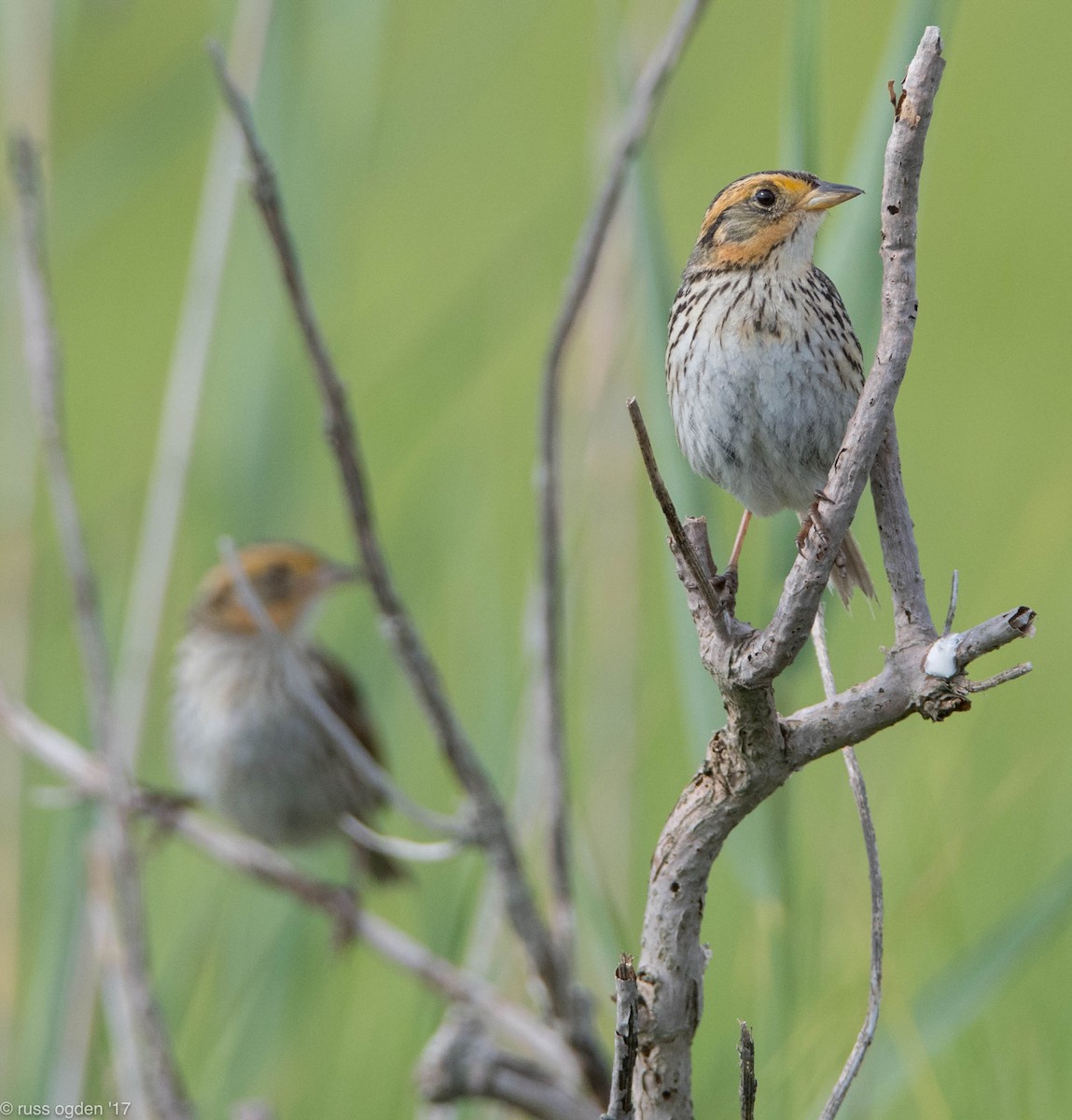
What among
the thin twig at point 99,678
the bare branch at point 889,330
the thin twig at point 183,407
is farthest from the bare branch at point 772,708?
the thin twig at point 183,407

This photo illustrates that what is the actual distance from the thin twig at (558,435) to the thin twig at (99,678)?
67 cm

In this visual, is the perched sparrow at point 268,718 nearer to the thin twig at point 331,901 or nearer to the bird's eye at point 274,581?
the bird's eye at point 274,581

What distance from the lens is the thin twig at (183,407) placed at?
2871 mm

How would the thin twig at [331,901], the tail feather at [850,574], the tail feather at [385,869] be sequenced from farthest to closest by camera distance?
the tail feather at [385,869] → the thin twig at [331,901] → the tail feather at [850,574]

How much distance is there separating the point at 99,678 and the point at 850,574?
126 cm

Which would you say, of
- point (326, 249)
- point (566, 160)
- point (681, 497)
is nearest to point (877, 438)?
point (681, 497)

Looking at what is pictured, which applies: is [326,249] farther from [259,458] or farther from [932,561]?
[932,561]

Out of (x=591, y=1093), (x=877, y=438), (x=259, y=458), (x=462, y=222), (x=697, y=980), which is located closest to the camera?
(x=877, y=438)

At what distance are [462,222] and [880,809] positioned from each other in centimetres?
713

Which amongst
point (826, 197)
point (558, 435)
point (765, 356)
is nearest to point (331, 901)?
point (558, 435)

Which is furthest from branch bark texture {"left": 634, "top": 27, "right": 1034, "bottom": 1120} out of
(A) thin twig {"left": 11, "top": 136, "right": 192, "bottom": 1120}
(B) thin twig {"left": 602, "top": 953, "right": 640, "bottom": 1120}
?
(A) thin twig {"left": 11, "top": 136, "right": 192, "bottom": 1120}

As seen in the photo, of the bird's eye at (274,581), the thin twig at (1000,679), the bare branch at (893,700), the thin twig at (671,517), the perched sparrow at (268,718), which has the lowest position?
the thin twig at (1000,679)

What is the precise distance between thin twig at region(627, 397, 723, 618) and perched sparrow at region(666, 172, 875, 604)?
34cm

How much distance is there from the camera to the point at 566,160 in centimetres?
706
